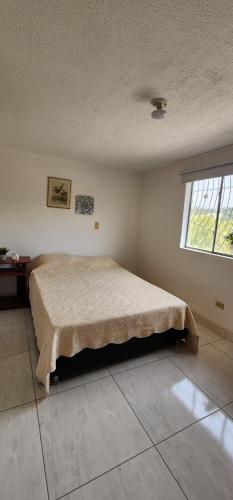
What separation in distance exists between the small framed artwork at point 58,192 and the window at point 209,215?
183 centimetres

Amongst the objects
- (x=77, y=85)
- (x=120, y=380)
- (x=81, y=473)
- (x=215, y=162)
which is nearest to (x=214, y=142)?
(x=215, y=162)

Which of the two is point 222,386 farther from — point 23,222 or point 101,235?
point 23,222

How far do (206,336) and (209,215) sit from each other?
148cm

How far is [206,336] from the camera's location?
8.07 ft

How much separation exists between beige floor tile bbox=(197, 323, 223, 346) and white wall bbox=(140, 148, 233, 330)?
14cm

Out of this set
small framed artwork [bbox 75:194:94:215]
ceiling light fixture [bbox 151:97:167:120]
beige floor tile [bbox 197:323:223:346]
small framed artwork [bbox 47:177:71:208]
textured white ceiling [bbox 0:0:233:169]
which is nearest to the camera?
textured white ceiling [bbox 0:0:233:169]

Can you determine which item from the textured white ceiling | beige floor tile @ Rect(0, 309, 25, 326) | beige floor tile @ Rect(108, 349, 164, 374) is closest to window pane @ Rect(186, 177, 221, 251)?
the textured white ceiling

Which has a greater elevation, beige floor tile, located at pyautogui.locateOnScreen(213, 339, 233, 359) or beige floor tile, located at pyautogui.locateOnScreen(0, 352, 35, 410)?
beige floor tile, located at pyautogui.locateOnScreen(213, 339, 233, 359)

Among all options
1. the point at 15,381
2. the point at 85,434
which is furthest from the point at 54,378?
the point at 85,434

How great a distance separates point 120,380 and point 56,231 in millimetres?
2385

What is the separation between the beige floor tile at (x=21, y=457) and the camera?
99 cm

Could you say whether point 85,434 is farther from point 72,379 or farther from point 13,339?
point 13,339

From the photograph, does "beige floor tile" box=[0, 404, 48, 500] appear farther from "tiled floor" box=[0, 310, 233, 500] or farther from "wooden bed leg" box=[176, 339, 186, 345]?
"wooden bed leg" box=[176, 339, 186, 345]

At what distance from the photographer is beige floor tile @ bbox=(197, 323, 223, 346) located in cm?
236
